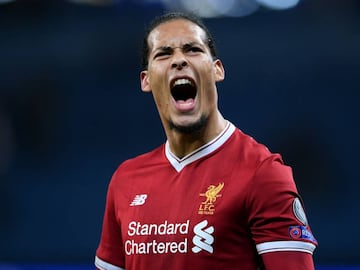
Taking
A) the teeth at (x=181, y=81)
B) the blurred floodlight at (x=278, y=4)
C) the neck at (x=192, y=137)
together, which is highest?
the blurred floodlight at (x=278, y=4)

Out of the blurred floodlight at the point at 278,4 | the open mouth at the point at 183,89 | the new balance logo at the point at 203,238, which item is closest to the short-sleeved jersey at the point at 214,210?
the new balance logo at the point at 203,238

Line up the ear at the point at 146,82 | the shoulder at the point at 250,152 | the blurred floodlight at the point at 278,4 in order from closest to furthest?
1. the shoulder at the point at 250,152
2. the ear at the point at 146,82
3. the blurred floodlight at the point at 278,4

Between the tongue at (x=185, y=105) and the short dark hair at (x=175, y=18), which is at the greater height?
the short dark hair at (x=175, y=18)

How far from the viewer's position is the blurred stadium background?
14.2 ft

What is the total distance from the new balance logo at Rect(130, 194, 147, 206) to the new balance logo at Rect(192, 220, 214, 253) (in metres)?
0.20

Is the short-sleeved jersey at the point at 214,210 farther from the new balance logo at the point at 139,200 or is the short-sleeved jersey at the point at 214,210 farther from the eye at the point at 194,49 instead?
the eye at the point at 194,49

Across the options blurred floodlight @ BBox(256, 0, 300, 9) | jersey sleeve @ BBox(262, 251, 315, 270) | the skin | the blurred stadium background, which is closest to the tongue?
the skin

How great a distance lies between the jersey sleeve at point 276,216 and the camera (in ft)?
5.49

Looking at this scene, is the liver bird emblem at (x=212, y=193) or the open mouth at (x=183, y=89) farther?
the open mouth at (x=183, y=89)

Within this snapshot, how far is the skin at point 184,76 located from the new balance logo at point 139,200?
4.9 inches

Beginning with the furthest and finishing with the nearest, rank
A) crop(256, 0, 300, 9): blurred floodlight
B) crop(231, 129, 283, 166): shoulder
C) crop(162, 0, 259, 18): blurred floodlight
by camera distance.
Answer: crop(256, 0, 300, 9): blurred floodlight
crop(162, 0, 259, 18): blurred floodlight
crop(231, 129, 283, 166): shoulder

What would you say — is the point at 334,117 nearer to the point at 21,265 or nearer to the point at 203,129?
the point at 21,265

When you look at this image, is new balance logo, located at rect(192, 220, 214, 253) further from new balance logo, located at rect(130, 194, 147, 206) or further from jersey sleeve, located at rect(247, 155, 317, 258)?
new balance logo, located at rect(130, 194, 147, 206)

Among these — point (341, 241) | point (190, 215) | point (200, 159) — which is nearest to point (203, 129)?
point (200, 159)
